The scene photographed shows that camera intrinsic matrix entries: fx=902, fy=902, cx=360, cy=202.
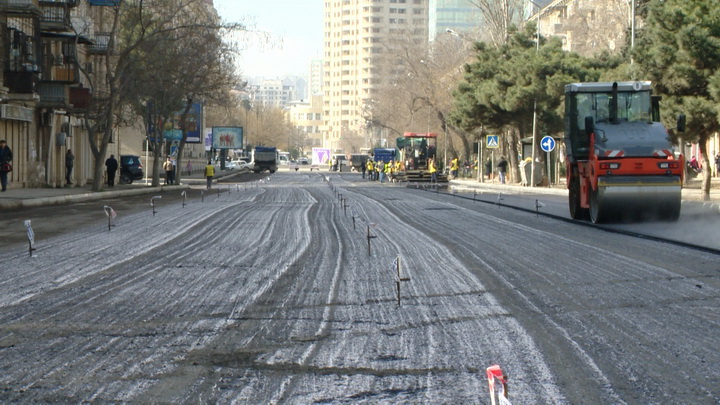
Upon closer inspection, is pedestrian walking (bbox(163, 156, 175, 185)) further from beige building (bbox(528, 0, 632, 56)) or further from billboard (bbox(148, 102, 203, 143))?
beige building (bbox(528, 0, 632, 56))

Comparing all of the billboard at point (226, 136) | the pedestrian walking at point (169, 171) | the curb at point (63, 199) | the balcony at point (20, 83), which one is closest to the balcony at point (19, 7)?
the balcony at point (20, 83)

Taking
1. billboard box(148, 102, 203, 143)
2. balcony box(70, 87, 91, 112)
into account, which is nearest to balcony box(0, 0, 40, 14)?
balcony box(70, 87, 91, 112)

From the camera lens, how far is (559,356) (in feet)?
24.9

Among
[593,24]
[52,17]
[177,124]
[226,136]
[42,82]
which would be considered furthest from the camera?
[226,136]

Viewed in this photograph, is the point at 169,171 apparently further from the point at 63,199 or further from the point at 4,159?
the point at 63,199

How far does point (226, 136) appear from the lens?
99125 mm

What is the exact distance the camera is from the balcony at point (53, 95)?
42281 mm

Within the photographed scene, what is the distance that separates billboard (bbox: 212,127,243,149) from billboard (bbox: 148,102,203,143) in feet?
76.9

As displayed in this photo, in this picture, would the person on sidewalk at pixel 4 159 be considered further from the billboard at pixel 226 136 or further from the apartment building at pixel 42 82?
the billboard at pixel 226 136

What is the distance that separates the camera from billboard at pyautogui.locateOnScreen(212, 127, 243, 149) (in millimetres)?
98938

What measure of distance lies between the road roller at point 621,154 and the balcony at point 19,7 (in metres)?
23.5

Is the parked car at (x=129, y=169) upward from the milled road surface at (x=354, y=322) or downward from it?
upward

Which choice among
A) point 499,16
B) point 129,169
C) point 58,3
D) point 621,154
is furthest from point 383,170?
point 621,154

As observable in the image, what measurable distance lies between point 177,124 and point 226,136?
103 feet
